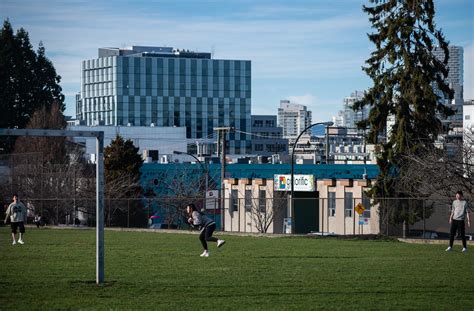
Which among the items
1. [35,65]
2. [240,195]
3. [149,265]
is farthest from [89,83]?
[149,265]

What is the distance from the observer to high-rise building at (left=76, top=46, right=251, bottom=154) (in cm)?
18312

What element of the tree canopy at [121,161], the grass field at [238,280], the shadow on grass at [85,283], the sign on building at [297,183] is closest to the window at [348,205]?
the sign on building at [297,183]

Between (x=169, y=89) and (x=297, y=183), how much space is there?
379 ft

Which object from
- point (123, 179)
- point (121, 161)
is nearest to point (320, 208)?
point (123, 179)

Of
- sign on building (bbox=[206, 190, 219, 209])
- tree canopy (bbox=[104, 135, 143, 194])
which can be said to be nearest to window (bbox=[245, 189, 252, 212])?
tree canopy (bbox=[104, 135, 143, 194])

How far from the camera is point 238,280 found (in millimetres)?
20094

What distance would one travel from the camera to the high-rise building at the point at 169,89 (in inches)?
7210

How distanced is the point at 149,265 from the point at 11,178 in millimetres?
43796

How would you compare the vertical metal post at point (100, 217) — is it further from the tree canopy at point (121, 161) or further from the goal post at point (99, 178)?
the tree canopy at point (121, 161)

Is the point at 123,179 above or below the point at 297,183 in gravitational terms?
above

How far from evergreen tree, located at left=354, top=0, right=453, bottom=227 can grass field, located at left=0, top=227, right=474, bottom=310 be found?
2073 centimetres

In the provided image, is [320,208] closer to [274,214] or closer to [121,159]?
[274,214]

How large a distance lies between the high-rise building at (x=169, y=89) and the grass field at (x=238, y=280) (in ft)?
498

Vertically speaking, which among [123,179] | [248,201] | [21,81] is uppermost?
[21,81]
